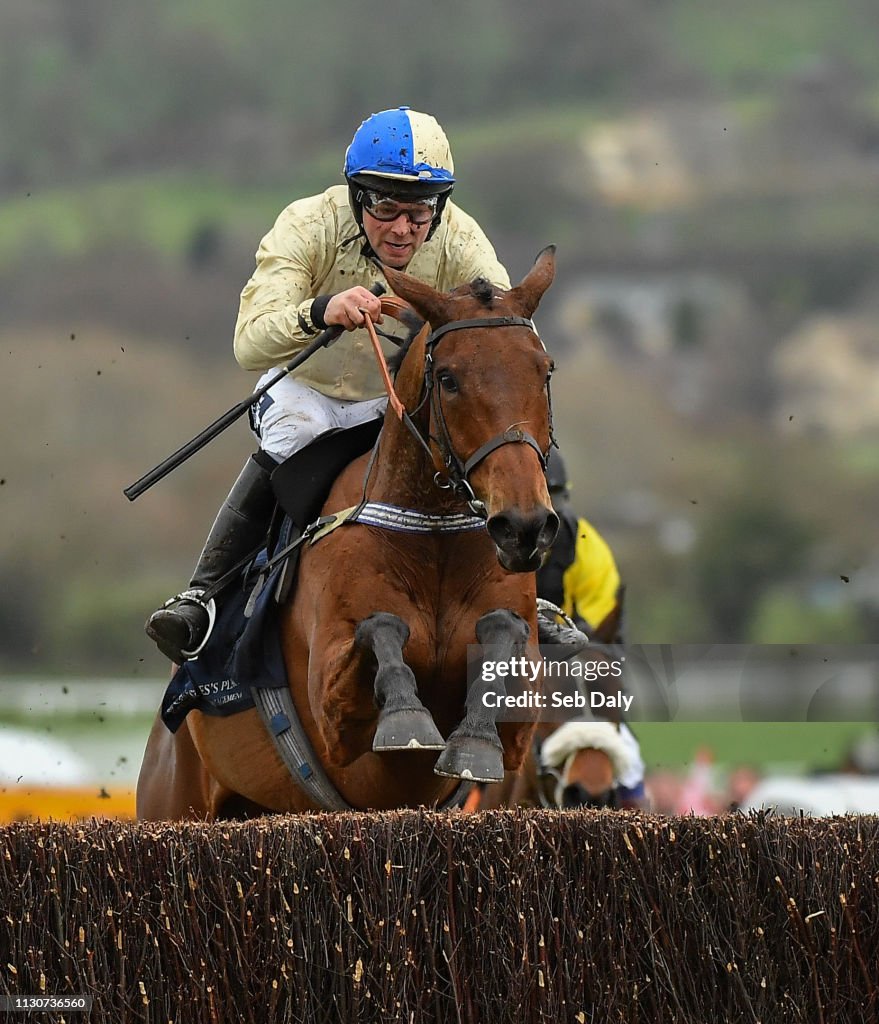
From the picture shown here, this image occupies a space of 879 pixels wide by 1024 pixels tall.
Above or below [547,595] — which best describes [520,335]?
below

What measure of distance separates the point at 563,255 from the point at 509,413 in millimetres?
14102

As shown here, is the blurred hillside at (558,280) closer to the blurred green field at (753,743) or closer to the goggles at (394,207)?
the blurred green field at (753,743)

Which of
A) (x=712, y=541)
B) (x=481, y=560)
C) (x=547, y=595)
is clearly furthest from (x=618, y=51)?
(x=481, y=560)

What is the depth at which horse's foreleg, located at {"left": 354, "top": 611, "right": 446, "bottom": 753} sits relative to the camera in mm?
5617

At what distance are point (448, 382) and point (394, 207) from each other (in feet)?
3.18

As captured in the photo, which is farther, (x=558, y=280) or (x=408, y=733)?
(x=558, y=280)

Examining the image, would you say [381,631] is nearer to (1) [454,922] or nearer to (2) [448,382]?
(2) [448,382]

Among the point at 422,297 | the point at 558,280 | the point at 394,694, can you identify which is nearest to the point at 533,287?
the point at 422,297

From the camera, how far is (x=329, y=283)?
6.95 meters

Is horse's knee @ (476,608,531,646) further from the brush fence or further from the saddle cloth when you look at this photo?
the brush fence

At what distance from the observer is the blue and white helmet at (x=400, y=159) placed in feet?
21.5

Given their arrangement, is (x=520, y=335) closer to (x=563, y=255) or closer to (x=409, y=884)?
(x=409, y=884)

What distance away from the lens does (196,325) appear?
731 inches

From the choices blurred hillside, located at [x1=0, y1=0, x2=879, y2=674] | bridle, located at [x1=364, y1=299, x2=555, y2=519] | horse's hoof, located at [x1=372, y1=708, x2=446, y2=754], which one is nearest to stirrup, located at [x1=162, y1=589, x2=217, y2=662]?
bridle, located at [x1=364, y1=299, x2=555, y2=519]
